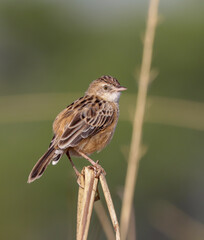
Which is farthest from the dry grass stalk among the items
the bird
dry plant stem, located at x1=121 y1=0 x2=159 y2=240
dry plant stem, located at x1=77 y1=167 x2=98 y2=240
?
the bird

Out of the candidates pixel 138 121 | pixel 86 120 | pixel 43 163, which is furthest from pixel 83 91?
pixel 138 121

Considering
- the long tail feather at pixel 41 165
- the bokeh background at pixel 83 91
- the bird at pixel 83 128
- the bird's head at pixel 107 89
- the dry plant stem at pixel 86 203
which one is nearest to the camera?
the dry plant stem at pixel 86 203

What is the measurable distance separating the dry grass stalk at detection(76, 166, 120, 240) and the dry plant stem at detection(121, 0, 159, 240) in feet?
0.51

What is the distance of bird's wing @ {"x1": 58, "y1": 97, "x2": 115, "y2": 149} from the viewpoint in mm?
5430

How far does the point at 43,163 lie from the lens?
4.92 metres

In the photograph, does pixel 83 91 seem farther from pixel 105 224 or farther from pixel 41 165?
pixel 105 224

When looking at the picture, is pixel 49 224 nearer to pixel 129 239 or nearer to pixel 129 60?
pixel 129 60

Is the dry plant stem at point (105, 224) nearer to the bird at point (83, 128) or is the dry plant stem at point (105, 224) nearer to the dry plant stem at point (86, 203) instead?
the dry plant stem at point (86, 203)

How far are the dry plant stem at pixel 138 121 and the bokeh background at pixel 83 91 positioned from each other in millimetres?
980

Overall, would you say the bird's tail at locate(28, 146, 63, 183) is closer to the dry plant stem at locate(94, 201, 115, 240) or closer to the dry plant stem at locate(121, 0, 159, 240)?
the dry plant stem at locate(94, 201, 115, 240)

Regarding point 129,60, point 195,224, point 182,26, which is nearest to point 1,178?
point 129,60

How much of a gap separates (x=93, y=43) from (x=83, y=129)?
10665 mm

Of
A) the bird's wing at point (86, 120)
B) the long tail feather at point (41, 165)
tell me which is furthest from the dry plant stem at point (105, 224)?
the bird's wing at point (86, 120)

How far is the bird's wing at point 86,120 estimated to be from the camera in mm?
5430
